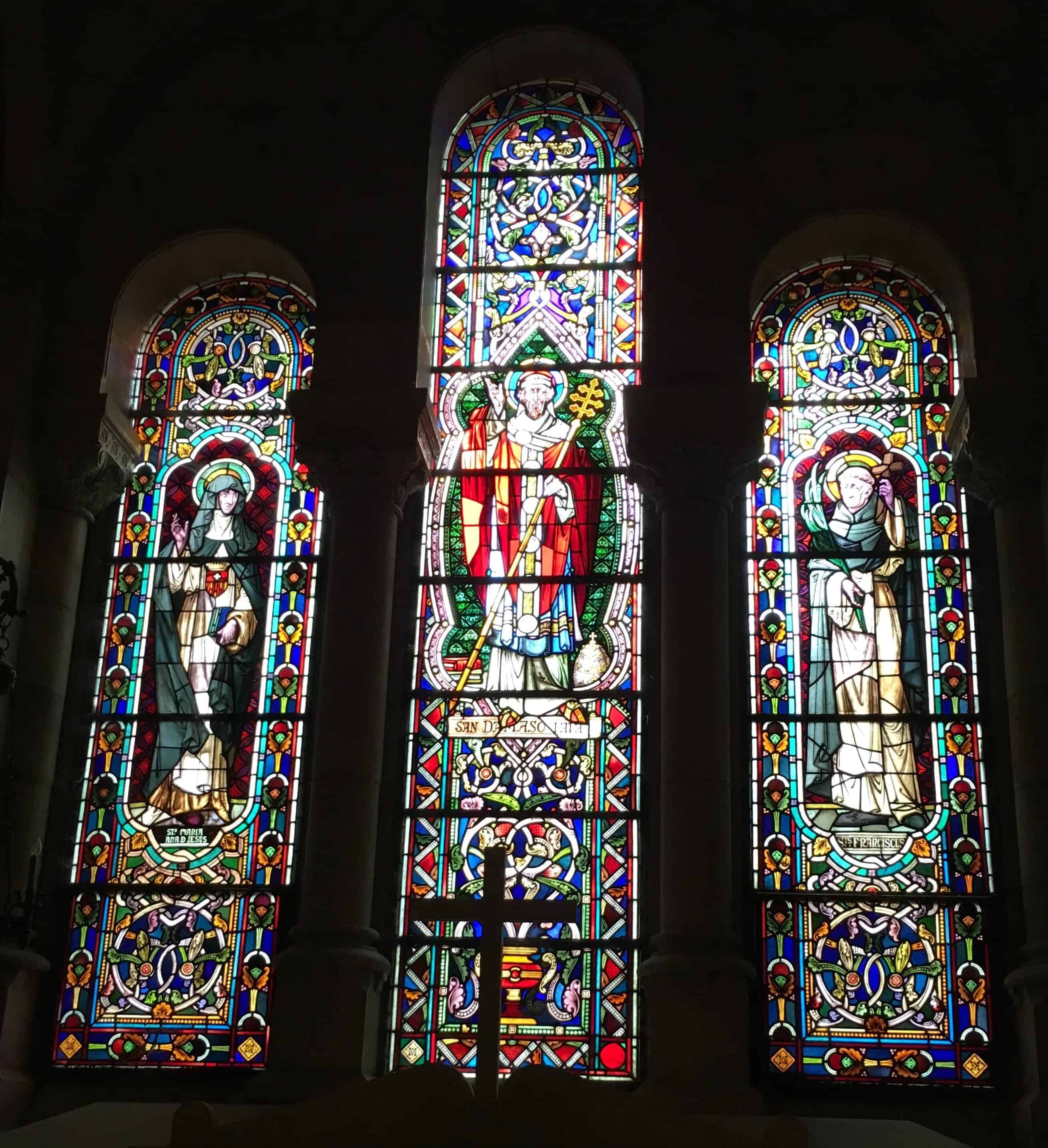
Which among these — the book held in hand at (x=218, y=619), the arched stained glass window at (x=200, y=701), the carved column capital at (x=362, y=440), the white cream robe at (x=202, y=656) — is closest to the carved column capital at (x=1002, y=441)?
the carved column capital at (x=362, y=440)

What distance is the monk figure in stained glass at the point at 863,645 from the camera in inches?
361

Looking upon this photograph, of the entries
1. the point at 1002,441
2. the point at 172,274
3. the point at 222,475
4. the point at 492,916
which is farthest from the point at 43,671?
the point at 1002,441

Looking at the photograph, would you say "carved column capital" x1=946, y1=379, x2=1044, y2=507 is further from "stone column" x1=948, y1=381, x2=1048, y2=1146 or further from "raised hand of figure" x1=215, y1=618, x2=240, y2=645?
"raised hand of figure" x1=215, y1=618, x2=240, y2=645

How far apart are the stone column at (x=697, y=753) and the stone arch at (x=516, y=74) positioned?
1.84 metres

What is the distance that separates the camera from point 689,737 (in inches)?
351

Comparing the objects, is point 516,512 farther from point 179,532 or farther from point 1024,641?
point 1024,641

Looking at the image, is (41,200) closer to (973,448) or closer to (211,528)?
(211,528)

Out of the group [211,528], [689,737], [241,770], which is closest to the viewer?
[689,737]

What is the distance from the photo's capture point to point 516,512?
10039 millimetres

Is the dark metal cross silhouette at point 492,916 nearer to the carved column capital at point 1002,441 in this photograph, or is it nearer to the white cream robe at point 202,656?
the white cream robe at point 202,656

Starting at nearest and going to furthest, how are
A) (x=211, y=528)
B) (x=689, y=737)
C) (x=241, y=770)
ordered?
(x=689, y=737) < (x=241, y=770) < (x=211, y=528)

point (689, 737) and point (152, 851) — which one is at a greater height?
point (689, 737)

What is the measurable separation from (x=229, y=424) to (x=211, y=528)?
75 cm

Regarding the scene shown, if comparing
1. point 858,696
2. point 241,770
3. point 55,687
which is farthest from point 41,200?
point 858,696
